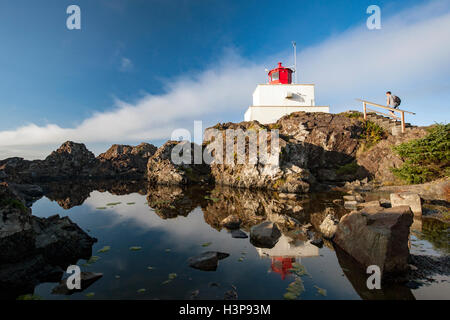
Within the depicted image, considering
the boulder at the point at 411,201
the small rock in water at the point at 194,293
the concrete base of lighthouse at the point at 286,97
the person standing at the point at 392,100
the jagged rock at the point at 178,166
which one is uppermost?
the concrete base of lighthouse at the point at 286,97

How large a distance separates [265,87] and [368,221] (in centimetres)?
4559

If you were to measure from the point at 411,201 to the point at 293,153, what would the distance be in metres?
16.4

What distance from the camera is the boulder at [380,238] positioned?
6.30 m

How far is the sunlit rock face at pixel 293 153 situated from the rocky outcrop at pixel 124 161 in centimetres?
2016

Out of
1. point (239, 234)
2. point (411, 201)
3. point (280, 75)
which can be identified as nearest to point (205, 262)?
point (239, 234)

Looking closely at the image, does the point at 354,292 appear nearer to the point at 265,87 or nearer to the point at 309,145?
the point at 309,145

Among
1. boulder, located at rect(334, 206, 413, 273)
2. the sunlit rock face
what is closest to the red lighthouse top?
the sunlit rock face

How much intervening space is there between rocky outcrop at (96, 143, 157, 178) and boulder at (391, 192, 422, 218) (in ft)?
133

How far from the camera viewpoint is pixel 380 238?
6598mm

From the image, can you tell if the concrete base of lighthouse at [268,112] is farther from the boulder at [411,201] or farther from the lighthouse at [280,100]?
the boulder at [411,201]

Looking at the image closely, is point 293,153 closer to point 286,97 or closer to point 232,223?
point 232,223

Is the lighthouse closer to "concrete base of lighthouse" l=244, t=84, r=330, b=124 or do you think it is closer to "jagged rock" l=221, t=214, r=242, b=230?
"concrete base of lighthouse" l=244, t=84, r=330, b=124

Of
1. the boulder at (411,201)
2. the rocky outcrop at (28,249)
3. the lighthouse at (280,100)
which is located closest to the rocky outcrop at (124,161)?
the lighthouse at (280,100)

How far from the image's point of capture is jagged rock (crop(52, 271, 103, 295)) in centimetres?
568
